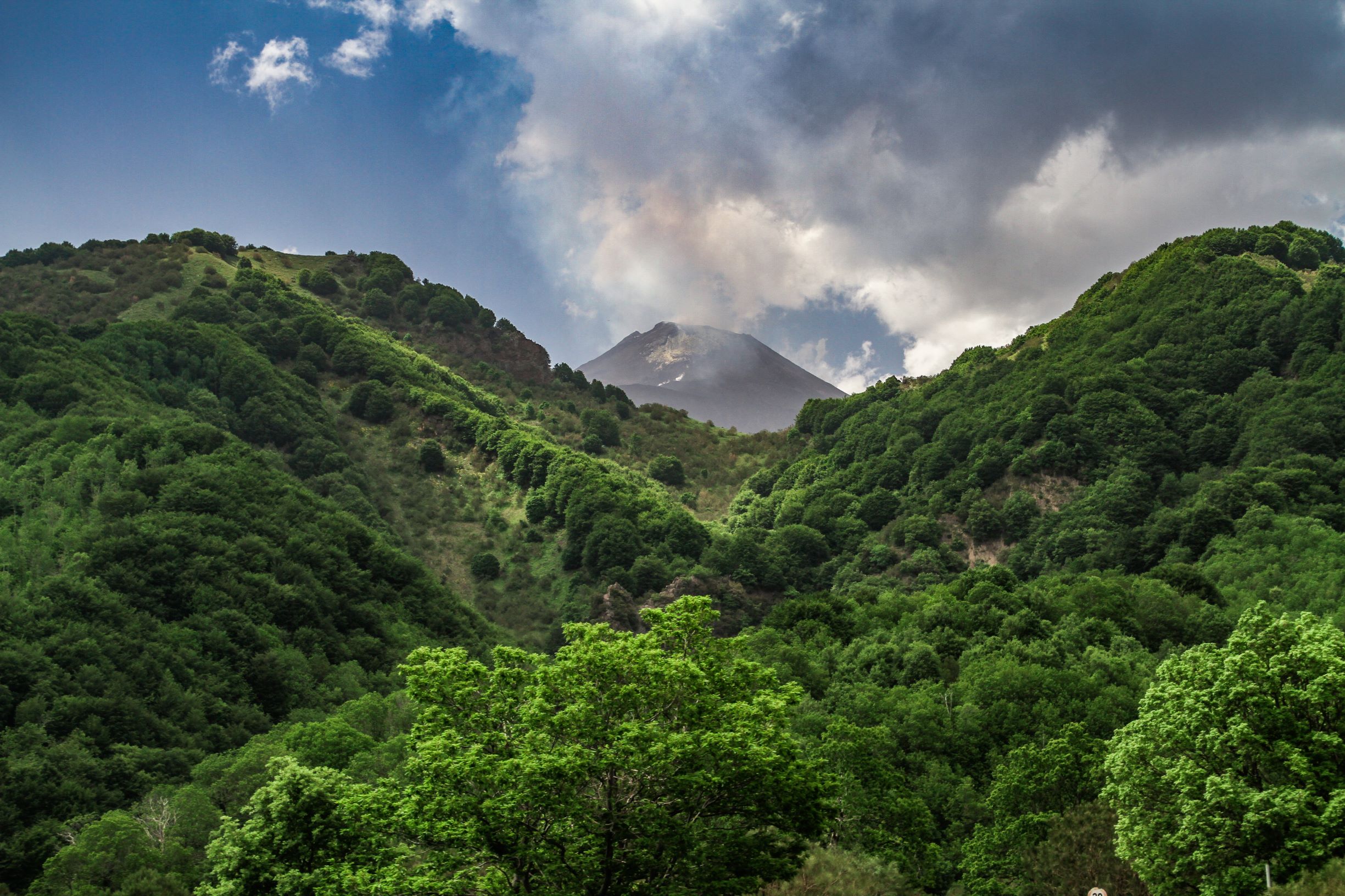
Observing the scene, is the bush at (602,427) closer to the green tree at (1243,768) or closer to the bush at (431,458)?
the bush at (431,458)

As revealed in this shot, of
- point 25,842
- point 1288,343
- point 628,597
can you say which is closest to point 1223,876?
point 25,842

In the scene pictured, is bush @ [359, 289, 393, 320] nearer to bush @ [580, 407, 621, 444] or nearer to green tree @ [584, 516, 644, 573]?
bush @ [580, 407, 621, 444]

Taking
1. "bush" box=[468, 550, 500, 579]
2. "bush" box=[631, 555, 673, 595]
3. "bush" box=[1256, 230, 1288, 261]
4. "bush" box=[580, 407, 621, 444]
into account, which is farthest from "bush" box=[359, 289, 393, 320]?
"bush" box=[1256, 230, 1288, 261]

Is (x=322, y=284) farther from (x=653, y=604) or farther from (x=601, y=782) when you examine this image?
(x=601, y=782)

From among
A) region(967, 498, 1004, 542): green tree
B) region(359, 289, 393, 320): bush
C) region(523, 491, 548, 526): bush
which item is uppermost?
region(359, 289, 393, 320): bush

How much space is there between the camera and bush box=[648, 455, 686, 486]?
5635 inches

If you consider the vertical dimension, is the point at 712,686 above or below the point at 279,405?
below

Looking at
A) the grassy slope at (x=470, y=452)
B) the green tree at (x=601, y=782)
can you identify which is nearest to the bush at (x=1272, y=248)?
the grassy slope at (x=470, y=452)

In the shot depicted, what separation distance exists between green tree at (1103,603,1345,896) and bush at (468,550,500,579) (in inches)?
3224

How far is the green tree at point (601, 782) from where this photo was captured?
76.7 feet

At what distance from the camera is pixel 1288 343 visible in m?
95.6

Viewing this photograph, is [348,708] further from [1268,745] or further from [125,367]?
[125,367]

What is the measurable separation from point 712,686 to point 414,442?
103 meters

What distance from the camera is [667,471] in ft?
471
